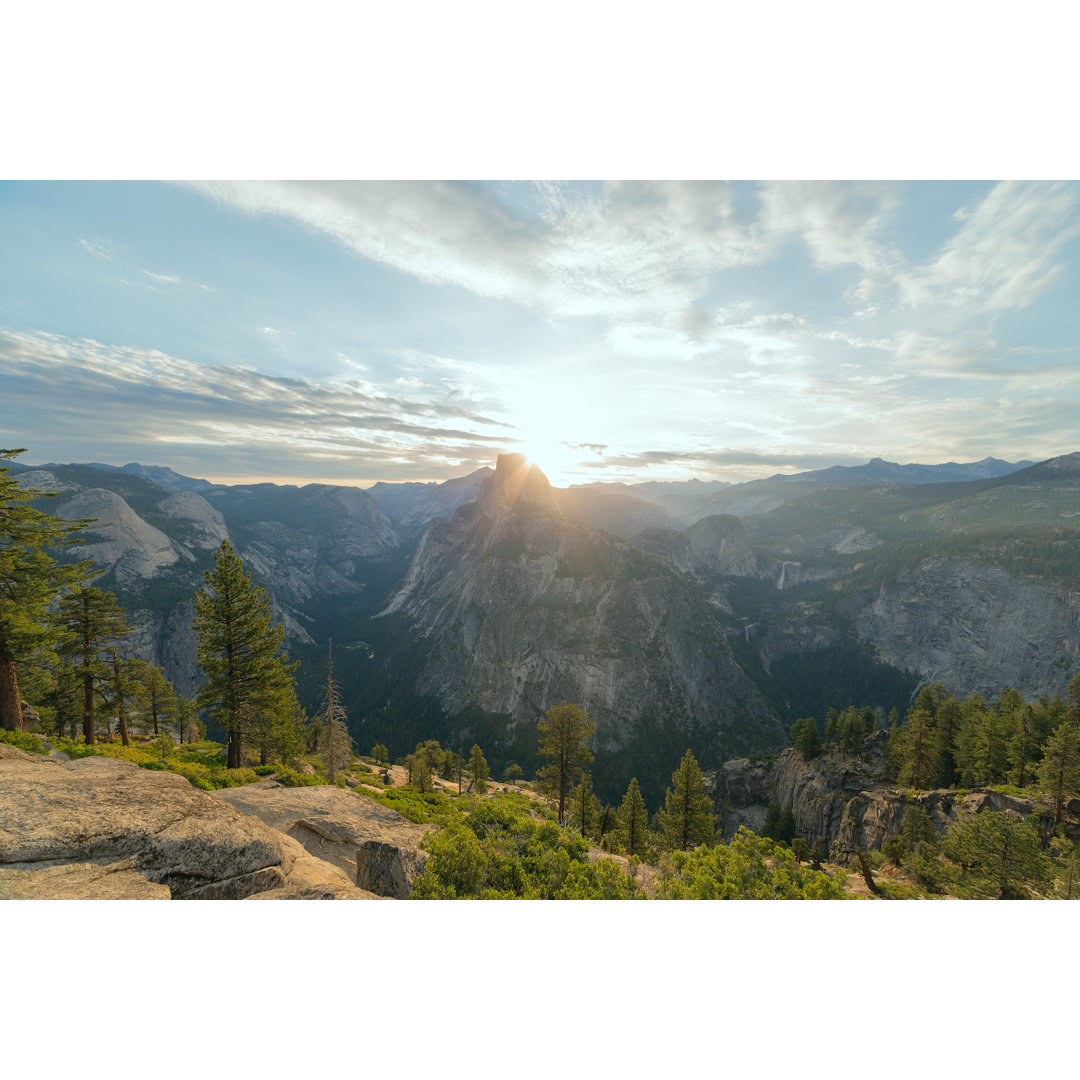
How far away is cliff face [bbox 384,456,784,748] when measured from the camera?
16350 cm

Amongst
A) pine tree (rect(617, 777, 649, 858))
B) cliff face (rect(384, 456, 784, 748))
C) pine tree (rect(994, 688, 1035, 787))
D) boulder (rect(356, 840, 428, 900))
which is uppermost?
boulder (rect(356, 840, 428, 900))

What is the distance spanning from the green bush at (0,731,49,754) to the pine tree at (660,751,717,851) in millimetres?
38882

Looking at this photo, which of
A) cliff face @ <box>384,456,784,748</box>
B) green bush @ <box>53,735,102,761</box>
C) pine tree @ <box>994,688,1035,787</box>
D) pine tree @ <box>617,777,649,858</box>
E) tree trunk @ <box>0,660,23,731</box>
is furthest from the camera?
cliff face @ <box>384,456,784,748</box>

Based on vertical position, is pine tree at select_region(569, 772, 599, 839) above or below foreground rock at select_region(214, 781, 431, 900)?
below

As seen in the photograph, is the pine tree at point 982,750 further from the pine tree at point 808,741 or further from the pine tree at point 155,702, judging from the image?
the pine tree at point 155,702

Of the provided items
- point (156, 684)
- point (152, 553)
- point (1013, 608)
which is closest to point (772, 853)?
point (156, 684)

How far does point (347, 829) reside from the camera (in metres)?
15.8

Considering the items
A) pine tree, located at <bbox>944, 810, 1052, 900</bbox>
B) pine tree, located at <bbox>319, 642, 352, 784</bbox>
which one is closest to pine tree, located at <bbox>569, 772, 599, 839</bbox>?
pine tree, located at <bbox>319, 642, 352, 784</bbox>

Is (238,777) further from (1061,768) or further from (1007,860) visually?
(1061,768)

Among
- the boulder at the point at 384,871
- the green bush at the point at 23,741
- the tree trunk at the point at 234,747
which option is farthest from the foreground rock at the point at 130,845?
the tree trunk at the point at 234,747

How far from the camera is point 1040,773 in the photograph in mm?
35562

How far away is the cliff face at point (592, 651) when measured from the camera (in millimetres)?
163500

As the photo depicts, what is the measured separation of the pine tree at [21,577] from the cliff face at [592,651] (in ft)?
503

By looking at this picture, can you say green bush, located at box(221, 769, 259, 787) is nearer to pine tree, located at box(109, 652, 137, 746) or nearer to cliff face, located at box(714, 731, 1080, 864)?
Result: pine tree, located at box(109, 652, 137, 746)
